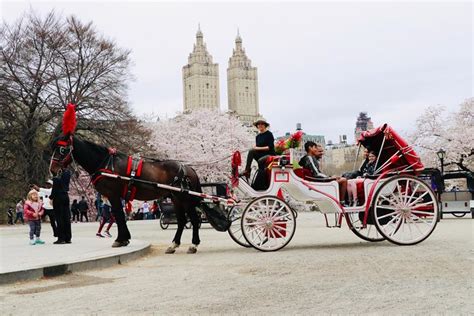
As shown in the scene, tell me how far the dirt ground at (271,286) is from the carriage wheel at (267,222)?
0.60 meters

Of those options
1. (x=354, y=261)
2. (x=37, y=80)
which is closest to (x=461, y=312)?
(x=354, y=261)

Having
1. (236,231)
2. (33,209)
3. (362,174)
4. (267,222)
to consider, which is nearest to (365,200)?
(362,174)

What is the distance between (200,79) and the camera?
500 feet

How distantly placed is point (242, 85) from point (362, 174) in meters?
143

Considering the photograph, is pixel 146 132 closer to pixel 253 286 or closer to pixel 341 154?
pixel 253 286

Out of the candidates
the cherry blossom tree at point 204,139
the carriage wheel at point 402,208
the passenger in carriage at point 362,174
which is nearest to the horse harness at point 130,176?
the passenger in carriage at point 362,174

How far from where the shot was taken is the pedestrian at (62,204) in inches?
529

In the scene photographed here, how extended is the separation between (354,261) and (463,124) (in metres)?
43.0

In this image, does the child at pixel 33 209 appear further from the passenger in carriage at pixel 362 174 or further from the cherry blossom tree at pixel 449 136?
the cherry blossom tree at pixel 449 136

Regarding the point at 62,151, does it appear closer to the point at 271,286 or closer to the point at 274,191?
the point at 274,191

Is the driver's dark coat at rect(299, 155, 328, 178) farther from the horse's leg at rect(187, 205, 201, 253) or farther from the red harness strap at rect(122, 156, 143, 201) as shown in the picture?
the red harness strap at rect(122, 156, 143, 201)


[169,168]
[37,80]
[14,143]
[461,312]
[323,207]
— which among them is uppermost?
[37,80]

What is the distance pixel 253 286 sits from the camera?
6.84 m

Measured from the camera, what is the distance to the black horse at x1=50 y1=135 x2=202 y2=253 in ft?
37.5
